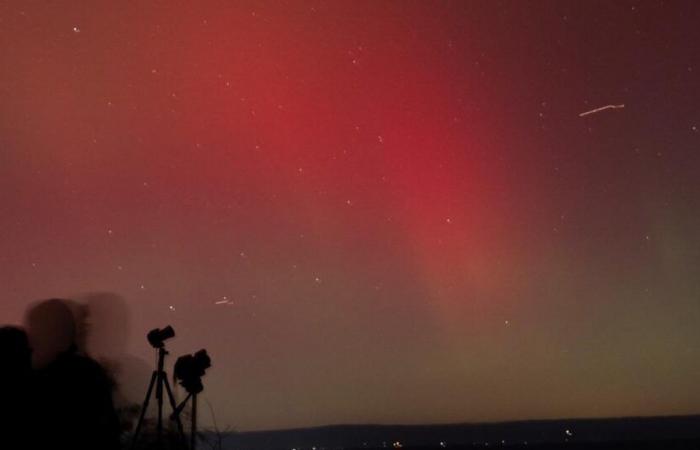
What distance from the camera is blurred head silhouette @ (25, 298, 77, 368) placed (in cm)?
287

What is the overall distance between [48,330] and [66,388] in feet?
1.00

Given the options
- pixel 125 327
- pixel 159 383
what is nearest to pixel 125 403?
pixel 159 383

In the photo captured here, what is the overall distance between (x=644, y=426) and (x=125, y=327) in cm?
11249

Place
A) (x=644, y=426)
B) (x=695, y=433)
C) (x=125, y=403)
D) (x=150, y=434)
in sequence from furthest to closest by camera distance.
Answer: (x=695, y=433), (x=644, y=426), (x=150, y=434), (x=125, y=403)

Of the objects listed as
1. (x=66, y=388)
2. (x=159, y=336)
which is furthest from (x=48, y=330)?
(x=159, y=336)

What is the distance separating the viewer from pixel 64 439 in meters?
2.62

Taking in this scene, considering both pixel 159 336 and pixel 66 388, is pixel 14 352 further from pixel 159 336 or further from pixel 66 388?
pixel 159 336

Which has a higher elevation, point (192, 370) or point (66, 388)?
point (192, 370)

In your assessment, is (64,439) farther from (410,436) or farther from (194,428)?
(410,436)

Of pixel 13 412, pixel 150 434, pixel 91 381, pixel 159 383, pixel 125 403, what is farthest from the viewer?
pixel 150 434

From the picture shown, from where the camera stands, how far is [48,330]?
290 centimetres

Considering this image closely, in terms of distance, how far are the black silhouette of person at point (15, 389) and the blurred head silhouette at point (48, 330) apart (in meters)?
0.27

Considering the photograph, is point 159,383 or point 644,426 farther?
point 644,426

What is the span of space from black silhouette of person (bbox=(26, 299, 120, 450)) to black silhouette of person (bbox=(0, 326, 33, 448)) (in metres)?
0.05
